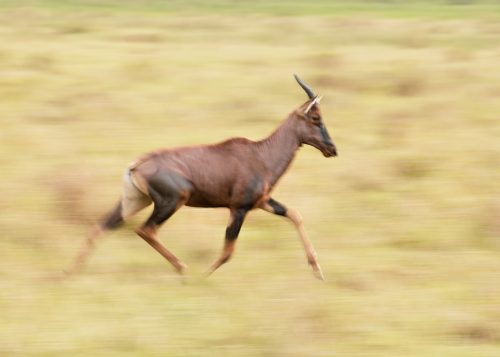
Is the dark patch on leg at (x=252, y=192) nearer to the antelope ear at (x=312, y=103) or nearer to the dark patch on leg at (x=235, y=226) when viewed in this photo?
the dark patch on leg at (x=235, y=226)

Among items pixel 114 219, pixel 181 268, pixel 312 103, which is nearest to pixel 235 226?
pixel 181 268

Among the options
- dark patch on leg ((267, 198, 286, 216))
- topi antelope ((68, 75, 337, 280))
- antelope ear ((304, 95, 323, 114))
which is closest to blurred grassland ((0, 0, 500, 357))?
topi antelope ((68, 75, 337, 280))

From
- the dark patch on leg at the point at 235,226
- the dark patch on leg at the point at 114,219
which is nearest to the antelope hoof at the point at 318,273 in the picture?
the dark patch on leg at the point at 235,226

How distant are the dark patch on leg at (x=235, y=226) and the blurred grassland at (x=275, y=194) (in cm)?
38

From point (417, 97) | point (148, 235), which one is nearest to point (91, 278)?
point (148, 235)

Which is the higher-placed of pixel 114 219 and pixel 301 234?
pixel 114 219

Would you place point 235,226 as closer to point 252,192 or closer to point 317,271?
point 252,192

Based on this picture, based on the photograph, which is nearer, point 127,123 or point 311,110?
point 311,110

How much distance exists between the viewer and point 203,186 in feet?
27.6

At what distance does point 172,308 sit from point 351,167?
498 cm

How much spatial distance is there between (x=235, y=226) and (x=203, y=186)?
42 cm

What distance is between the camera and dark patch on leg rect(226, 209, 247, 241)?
27.8 feet

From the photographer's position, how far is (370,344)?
738cm

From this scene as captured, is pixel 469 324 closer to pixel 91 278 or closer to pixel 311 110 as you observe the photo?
pixel 311 110
